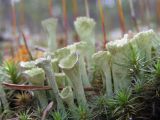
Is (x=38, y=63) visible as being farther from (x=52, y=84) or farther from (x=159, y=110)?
(x=159, y=110)

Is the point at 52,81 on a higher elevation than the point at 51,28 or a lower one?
lower

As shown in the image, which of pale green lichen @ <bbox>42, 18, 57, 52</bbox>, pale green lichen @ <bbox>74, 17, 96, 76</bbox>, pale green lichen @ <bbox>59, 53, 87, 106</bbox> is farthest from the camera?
pale green lichen @ <bbox>42, 18, 57, 52</bbox>

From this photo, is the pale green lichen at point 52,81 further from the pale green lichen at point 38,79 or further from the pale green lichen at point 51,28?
the pale green lichen at point 51,28

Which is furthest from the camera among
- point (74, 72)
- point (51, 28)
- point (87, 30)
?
point (51, 28)

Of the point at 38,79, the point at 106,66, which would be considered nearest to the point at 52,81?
the point at 38,79

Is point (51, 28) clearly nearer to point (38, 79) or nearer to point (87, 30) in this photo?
point (87, 30)

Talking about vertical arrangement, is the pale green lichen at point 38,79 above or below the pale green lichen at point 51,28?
below

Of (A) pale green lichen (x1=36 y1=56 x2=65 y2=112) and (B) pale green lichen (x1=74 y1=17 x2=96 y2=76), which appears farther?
(B) pale green lichen (x1=74 y1=17 x2=96 y2=76)

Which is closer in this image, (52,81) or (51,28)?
(52,81)

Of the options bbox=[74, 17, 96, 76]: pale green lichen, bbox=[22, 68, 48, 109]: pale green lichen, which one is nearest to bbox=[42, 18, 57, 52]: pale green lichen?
bbox=[74, 17, 96, 76]: pale green lichen

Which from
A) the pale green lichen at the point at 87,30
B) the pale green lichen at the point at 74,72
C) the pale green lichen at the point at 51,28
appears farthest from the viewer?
the pale green lichen at the point at 51,28

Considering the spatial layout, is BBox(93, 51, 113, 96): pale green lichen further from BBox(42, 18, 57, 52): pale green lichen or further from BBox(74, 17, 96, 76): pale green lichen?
BBox(42, 18, 57, 52): pale green lichen

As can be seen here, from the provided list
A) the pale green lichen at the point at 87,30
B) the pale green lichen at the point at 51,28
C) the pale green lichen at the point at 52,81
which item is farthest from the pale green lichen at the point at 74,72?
the pale green lichen at the point at 51,28
